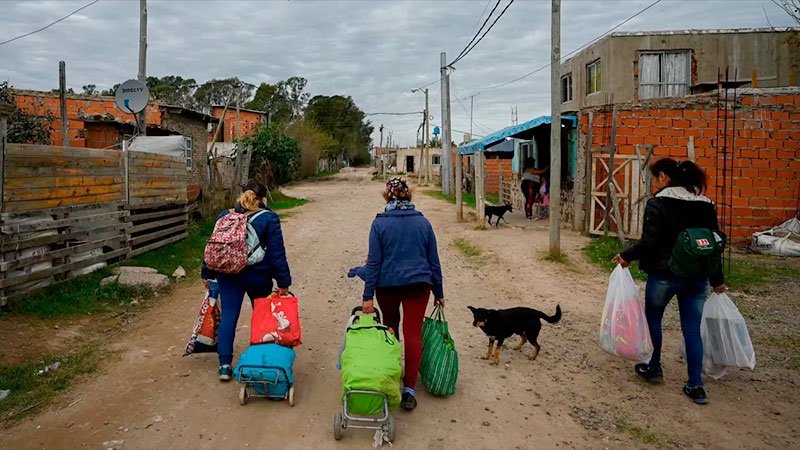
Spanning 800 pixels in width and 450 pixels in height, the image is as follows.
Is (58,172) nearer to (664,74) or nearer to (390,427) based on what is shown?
(390,427)

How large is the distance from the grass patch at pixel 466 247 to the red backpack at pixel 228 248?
7.05m

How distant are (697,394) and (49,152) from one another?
7.43 meters


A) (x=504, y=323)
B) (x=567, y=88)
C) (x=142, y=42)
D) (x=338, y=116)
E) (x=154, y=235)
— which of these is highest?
(x=338, y=116)

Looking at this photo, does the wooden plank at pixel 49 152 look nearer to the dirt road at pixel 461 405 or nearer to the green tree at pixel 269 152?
the dirt road at pixel 461 405

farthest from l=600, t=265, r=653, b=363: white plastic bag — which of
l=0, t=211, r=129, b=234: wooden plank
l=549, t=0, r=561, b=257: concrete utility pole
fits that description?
l=0, t=211, r=129, b=234: wooden plank

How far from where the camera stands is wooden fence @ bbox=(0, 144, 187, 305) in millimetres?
6227

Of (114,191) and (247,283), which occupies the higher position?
(114,191)

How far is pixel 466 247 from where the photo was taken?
11.9 m

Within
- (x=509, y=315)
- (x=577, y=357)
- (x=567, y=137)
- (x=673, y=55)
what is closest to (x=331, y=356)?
(x=509, y=315)

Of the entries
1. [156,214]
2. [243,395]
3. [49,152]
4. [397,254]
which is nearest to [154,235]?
[156,214]

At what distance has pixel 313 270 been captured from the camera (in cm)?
973

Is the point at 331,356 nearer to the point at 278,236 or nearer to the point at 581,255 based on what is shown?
the point at 278,236

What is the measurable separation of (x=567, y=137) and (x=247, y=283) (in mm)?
12548

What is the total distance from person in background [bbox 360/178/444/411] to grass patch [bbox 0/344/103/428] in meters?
2.65
